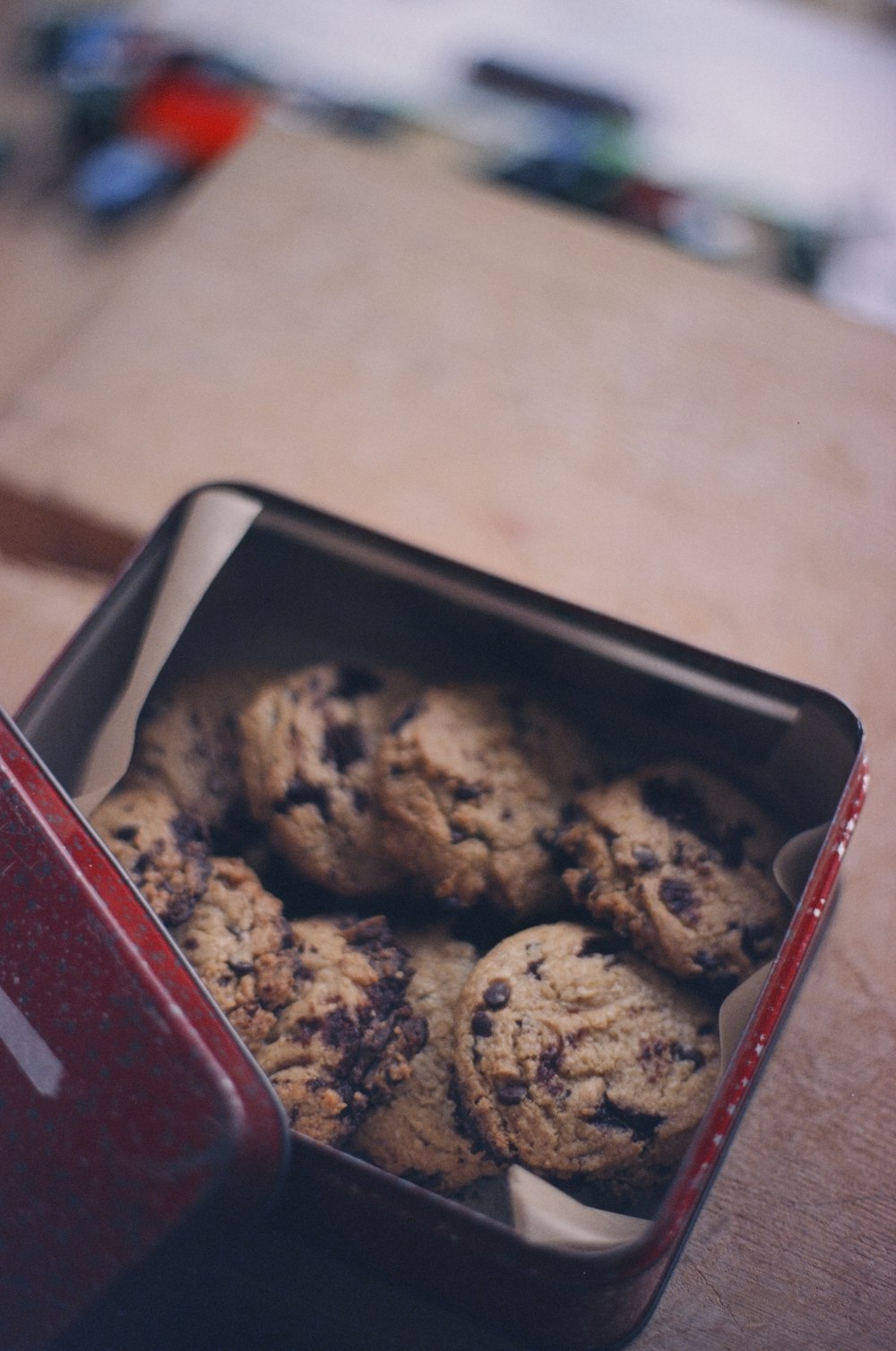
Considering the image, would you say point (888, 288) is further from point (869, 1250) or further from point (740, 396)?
point (869, 1250)

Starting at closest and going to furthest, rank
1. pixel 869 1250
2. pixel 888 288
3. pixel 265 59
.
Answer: pixel 869 1250 → pixel 888 288 → pixel 265 59

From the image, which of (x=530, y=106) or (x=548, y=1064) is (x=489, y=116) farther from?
(x=548, y=1064)

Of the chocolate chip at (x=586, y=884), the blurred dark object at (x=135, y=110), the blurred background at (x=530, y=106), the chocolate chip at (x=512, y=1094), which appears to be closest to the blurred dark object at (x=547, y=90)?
the blurred background at (x=530, y=106)

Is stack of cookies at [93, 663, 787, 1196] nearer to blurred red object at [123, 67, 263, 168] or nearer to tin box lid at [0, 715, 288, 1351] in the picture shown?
tin box lid at [0, 715, 288, 1351]

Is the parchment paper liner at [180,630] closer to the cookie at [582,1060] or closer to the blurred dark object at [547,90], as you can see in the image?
the cookie at [582,1060]

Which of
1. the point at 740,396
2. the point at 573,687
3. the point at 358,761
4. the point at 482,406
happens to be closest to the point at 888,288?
the point at 740,396

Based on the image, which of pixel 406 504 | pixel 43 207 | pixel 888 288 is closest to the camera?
pixel 406 504

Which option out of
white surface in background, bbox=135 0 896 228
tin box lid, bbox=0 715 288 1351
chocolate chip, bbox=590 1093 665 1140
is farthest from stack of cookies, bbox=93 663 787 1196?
white surface in background, bbox=135 0 896 228
